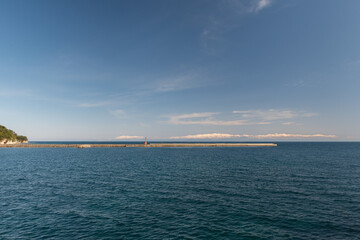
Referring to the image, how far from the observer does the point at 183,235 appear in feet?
60.0

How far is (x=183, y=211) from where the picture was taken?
24094 mm

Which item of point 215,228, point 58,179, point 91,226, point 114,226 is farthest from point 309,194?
point 58,179

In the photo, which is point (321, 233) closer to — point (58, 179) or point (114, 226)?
point (114, 226)

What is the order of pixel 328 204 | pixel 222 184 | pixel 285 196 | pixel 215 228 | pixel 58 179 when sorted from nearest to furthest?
pixel 215 228 < pixel 328 204 < pixel 285 196 < pixel 222 184 < pixel 58 179

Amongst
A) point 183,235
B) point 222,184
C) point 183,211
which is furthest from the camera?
point 222,184

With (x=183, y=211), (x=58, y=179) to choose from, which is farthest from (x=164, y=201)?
(x=58, y=179)

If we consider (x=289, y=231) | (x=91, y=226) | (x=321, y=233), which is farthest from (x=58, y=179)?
(x=321, y=233)

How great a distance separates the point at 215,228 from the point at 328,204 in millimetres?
17867

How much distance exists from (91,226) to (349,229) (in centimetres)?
2621

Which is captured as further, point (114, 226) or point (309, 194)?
point (309, 194)

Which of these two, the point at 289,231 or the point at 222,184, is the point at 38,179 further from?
the point at 289,231

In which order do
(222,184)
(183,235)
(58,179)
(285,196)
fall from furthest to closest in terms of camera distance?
(58,179), (222,184), (285,196), (183,235)

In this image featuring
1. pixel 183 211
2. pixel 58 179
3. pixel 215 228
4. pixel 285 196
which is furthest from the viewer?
pixel 58 179

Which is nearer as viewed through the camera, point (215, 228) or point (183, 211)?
point (215, 228)
